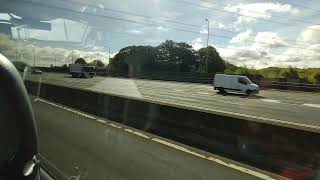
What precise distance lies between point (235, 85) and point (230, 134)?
40857mm

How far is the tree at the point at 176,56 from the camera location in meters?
120

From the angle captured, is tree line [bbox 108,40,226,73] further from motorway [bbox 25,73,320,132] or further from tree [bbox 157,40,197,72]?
motorway [bbox 25,73,320,132]

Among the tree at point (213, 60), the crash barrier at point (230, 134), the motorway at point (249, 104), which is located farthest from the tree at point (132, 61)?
the crash barrier at point (230, 134)

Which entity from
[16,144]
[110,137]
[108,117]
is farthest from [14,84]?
[108,117]

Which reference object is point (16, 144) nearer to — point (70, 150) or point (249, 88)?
point (70, 150)

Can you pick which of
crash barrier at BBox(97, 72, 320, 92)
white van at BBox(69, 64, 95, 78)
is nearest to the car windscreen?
white van at BBox(69, 64, 95, 78)

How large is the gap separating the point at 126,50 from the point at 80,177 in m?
97.2

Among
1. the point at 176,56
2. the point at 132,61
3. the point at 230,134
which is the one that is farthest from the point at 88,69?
the point at 230,134

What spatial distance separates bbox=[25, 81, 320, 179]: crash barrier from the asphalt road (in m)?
0.46

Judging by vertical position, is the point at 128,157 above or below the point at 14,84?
below

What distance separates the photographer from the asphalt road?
930cm

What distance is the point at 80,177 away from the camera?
886cm

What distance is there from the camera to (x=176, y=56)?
131 metres

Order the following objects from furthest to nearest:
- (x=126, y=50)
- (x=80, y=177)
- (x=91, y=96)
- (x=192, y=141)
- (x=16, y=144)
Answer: (x=126, y=50), (x=91, y=96), (x=192, y=141), (x=80, y=177), (x=16, y=144)
